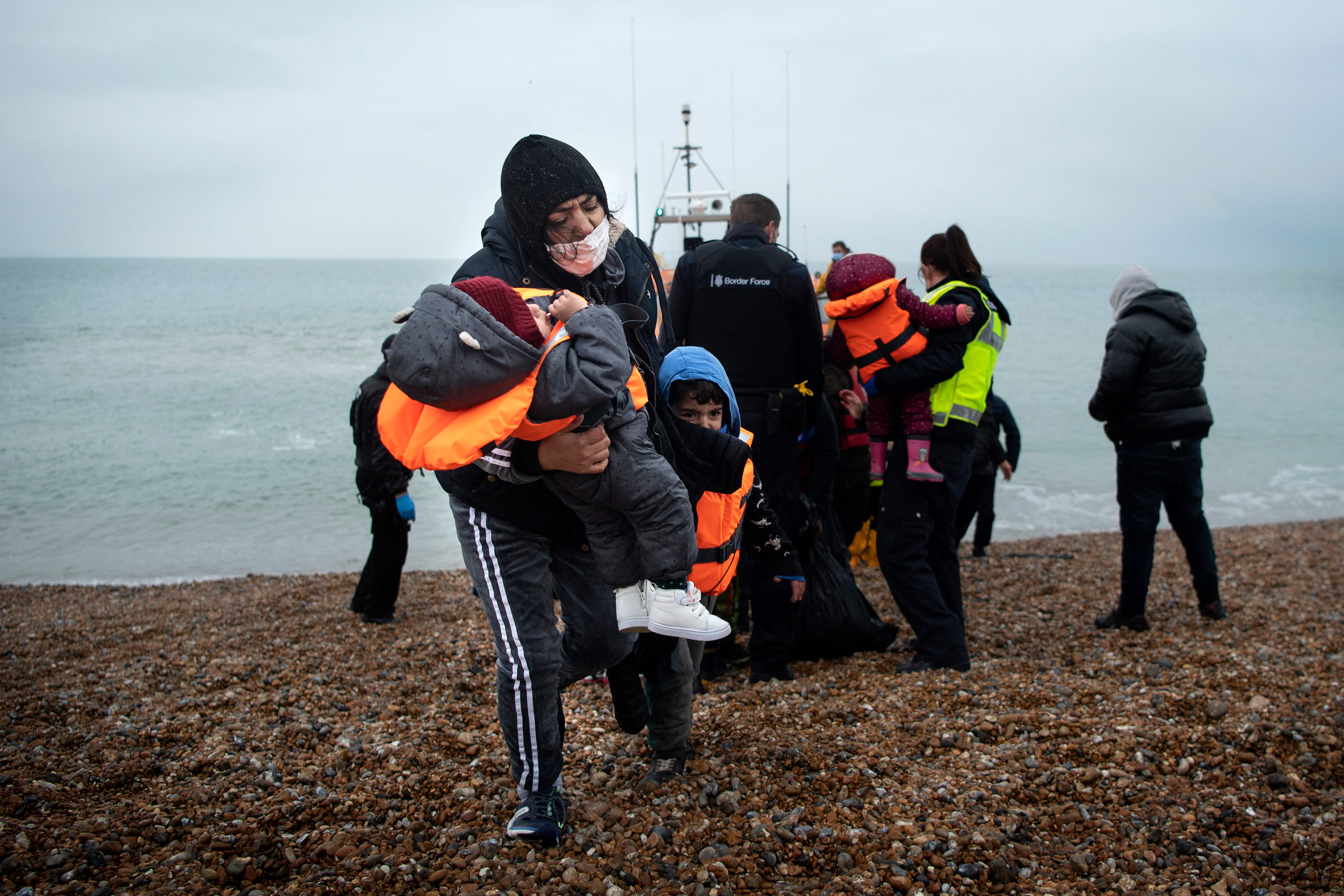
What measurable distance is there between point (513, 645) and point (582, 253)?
48.2 inches

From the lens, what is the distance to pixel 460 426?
88.0 inches

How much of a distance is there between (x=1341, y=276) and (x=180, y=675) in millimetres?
247861

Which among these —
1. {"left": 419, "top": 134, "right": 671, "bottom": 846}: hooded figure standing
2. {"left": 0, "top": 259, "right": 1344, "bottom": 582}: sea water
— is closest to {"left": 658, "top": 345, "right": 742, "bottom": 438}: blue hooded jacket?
{"left": 419, "top": 134, "right": 671, "bottom": 846}: hooded figure standing

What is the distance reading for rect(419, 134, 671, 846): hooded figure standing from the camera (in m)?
2.56

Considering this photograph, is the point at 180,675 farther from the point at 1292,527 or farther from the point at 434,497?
the point at 1292,527

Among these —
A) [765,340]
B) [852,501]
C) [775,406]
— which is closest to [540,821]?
[775,406]

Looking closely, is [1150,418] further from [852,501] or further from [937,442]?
[852,501]

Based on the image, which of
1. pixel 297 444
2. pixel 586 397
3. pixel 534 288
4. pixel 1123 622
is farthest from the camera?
pixel 297 444

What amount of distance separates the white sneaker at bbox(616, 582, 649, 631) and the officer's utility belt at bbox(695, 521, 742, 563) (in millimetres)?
277

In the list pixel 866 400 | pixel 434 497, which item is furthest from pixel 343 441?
pixel 866 400

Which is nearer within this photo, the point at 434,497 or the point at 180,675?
the point at 180,675

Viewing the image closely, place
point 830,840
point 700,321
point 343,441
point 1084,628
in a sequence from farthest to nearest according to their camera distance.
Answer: point 343,441
point 1084,628
point 700,321
point 830,840

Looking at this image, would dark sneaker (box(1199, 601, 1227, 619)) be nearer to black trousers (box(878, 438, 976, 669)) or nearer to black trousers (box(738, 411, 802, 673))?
black trousers (box(878, 438, 976, 669))

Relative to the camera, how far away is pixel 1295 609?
639 centimetres
